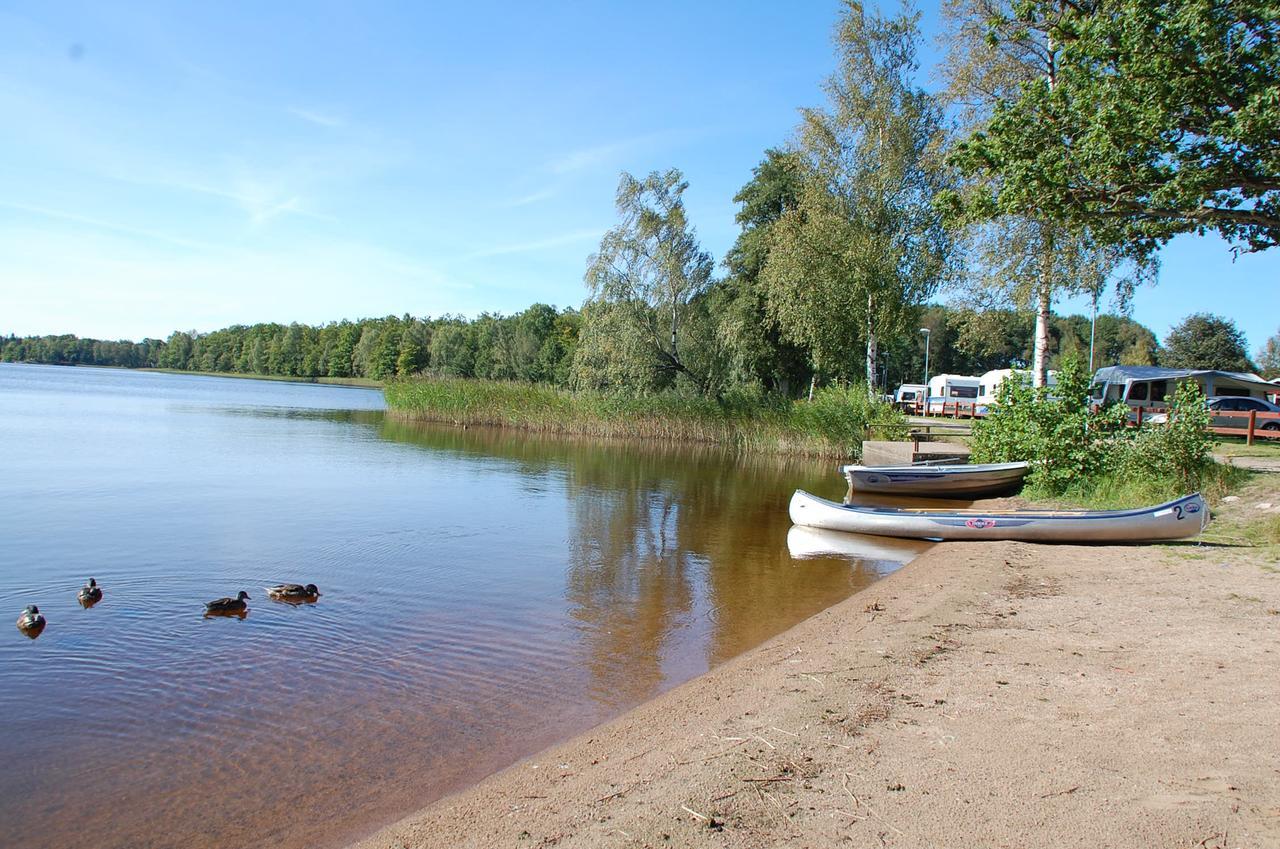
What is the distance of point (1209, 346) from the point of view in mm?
63000

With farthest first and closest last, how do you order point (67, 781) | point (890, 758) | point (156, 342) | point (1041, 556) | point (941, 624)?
point (156, 342)
point (1041, 556)
point (941, 624)
point (67, 781)
point (890, 758)

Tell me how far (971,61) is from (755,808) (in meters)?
21.5

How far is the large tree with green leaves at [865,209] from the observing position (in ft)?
94.9

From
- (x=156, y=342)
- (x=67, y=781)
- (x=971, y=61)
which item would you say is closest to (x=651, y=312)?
(x=971, y=61)

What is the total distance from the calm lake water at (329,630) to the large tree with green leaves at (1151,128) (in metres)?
6.15

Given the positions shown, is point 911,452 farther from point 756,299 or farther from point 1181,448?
point 756,299

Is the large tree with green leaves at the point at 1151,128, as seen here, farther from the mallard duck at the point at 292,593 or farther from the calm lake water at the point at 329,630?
the mallard duck at the point at 292,593

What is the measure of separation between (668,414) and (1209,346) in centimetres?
4812

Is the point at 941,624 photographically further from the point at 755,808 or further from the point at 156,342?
the point at 156,342

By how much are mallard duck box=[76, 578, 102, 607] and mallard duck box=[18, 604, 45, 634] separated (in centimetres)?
65

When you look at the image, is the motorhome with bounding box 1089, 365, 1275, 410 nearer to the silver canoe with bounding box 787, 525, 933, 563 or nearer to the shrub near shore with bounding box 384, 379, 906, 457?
the shrub near shore with bounding box 384, 379, 906, 457

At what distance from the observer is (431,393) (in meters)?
46.2

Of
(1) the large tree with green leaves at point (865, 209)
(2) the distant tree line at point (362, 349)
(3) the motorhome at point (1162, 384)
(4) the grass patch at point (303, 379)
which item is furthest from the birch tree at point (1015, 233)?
(4) the grass patch at point (303, 379)

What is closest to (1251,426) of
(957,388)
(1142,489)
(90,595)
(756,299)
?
(1142,489)
